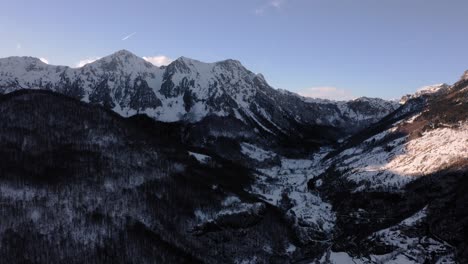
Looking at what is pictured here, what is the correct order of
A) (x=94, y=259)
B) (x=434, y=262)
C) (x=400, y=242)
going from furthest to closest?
(x=94, y=259) < (x=400, y=242) < (x=434, y=262)

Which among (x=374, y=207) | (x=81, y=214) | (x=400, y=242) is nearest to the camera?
(x=400, y=242)

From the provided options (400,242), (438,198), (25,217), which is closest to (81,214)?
(25,217)

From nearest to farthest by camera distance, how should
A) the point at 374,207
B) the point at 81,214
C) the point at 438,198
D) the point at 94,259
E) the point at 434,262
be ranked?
the point at 434,262
the point at 94,259
the point at 438,198
the point at 81,214
the point at 374,207

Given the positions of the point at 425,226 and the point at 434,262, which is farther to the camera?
the point at 425,226

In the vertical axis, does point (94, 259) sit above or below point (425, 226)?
below

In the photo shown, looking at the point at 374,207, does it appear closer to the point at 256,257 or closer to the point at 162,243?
the point at 256,257

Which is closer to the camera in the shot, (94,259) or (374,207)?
(94,259)

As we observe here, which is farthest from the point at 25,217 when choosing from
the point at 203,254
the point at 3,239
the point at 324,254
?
the point at 324,254

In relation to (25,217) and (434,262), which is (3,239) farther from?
(434,262)

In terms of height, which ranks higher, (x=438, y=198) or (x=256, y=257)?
(x=438, y=198)
